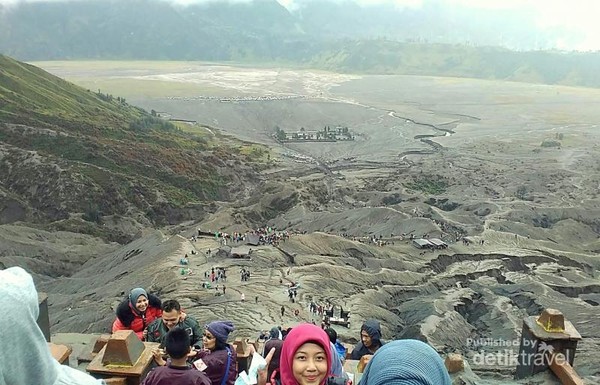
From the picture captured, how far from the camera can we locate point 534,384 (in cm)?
691

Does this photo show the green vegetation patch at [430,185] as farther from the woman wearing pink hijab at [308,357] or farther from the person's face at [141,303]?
the woman wearing pink hijab at [308,357]

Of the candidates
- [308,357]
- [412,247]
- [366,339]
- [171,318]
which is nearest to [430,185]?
[412,247]

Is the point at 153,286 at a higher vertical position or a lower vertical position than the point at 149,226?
higher

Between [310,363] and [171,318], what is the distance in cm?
386

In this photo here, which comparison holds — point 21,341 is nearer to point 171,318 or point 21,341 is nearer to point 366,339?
point 171,318

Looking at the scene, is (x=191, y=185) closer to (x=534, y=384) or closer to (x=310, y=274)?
(x=310, y=274)

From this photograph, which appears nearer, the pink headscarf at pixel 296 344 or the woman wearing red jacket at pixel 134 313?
the pink headscarf at pixel 296 344

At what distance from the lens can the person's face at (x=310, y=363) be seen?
4176mm

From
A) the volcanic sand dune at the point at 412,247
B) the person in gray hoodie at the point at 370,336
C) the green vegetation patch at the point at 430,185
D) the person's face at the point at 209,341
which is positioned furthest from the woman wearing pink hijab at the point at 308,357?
the green vegetation patch at the point at 430,185

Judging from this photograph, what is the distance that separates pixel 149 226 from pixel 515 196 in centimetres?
3880

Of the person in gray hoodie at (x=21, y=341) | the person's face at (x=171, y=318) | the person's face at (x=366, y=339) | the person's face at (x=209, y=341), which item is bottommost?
the person's face at (x=366, y=339)

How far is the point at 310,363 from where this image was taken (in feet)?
13.7

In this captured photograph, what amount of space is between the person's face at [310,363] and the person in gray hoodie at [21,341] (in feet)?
6.18

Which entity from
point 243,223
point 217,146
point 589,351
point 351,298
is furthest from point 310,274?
point 217,146
